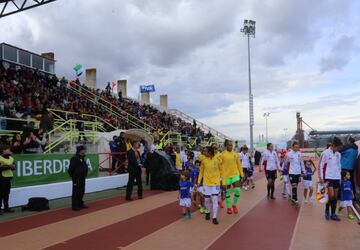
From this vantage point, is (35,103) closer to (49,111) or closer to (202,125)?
(49,111)

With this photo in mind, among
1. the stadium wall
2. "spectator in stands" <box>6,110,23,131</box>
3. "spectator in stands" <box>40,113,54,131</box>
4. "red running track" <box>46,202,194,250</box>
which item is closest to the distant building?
"spectator in stands" <box>6,110,23,131</box>

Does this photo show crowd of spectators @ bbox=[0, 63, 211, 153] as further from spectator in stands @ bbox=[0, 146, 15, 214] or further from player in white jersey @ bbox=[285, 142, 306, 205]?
player in white jersey @ bbox=[285, 142, 306, 205]

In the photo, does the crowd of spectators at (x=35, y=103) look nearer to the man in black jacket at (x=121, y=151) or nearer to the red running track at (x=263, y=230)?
the man in black jacket at (x=121, y=151)

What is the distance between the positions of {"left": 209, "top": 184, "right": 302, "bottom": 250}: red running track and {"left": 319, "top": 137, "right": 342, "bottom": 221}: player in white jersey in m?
0.96

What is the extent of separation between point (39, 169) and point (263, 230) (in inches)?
302

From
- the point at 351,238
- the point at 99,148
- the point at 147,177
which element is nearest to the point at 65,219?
the point at 351,238

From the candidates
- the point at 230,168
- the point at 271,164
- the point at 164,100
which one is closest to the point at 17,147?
the point at 230,168

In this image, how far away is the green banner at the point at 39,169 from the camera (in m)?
12.7

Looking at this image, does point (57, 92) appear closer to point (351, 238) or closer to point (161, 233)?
point (161, 233)

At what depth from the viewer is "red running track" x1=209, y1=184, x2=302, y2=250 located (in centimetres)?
A: 767

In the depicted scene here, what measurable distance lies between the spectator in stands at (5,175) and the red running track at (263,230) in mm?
5957

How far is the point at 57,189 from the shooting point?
14211mm

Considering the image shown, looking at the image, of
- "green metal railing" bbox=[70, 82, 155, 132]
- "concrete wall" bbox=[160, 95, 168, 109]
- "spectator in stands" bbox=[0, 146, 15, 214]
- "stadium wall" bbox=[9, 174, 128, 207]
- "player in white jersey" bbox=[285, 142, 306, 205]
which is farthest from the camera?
"concrete wall" bbox=[160, 95, 168, 109]

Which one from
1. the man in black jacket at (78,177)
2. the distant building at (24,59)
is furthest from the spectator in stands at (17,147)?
the distant building at (24,59)
